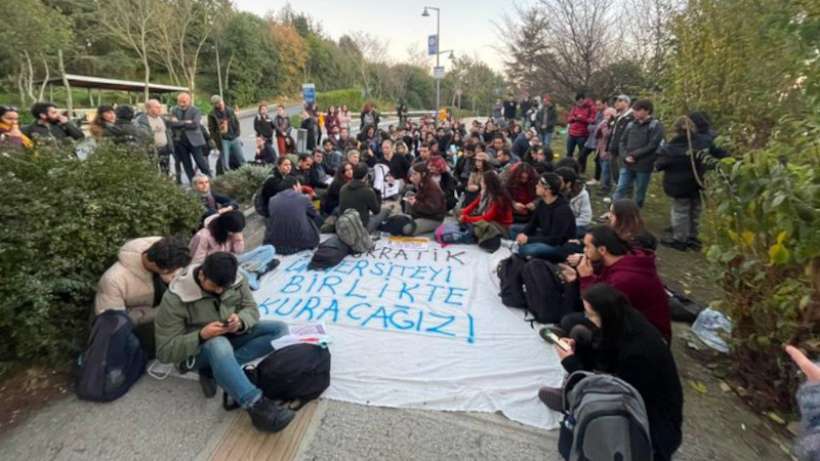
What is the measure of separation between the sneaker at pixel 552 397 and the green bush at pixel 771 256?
144cm

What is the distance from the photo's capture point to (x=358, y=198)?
638cm

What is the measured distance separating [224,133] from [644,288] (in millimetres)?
8877

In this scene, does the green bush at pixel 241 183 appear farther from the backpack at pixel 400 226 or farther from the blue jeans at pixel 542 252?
the blue jeans at pixel 542 252

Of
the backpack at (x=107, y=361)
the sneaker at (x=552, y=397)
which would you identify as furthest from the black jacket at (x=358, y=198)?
the sneaker at (x=552, y=397)

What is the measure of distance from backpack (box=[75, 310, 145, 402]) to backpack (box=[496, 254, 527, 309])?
10.9 feet

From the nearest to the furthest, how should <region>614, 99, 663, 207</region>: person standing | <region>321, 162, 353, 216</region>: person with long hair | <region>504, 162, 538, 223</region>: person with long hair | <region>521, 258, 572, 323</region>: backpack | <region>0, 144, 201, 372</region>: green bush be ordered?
<region>0, 144, 201, 372</region>: green bush, <region>521, 258, 572, 323</region>: backpack, <region>504, 162, 538, 223</region>: person with long hair, <region>614, 99, 663, 207</region>: person standing, <region>321, 162, 353, 216</region>: person with long hair

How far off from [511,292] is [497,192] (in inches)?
86.5

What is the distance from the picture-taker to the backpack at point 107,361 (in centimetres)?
292

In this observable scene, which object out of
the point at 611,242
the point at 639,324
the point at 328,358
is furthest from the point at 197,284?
the point at 611,242

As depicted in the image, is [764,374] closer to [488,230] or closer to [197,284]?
[488,230]

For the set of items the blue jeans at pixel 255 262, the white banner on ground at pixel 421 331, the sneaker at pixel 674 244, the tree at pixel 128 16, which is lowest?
the white banner on ground at pixel 421 331

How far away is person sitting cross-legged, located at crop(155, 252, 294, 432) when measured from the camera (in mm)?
2719

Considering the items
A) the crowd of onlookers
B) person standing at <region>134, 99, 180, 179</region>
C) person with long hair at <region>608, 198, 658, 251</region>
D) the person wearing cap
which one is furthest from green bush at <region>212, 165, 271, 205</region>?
person with long hair at <region>608, 198, 658, 251</region>

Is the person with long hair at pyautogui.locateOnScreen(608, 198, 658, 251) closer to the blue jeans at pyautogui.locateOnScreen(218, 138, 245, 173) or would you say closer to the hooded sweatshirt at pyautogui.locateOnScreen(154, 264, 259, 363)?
the hooded sweatshirt at pyautogui.locateOnScreen(154, 264, 259, 363)
